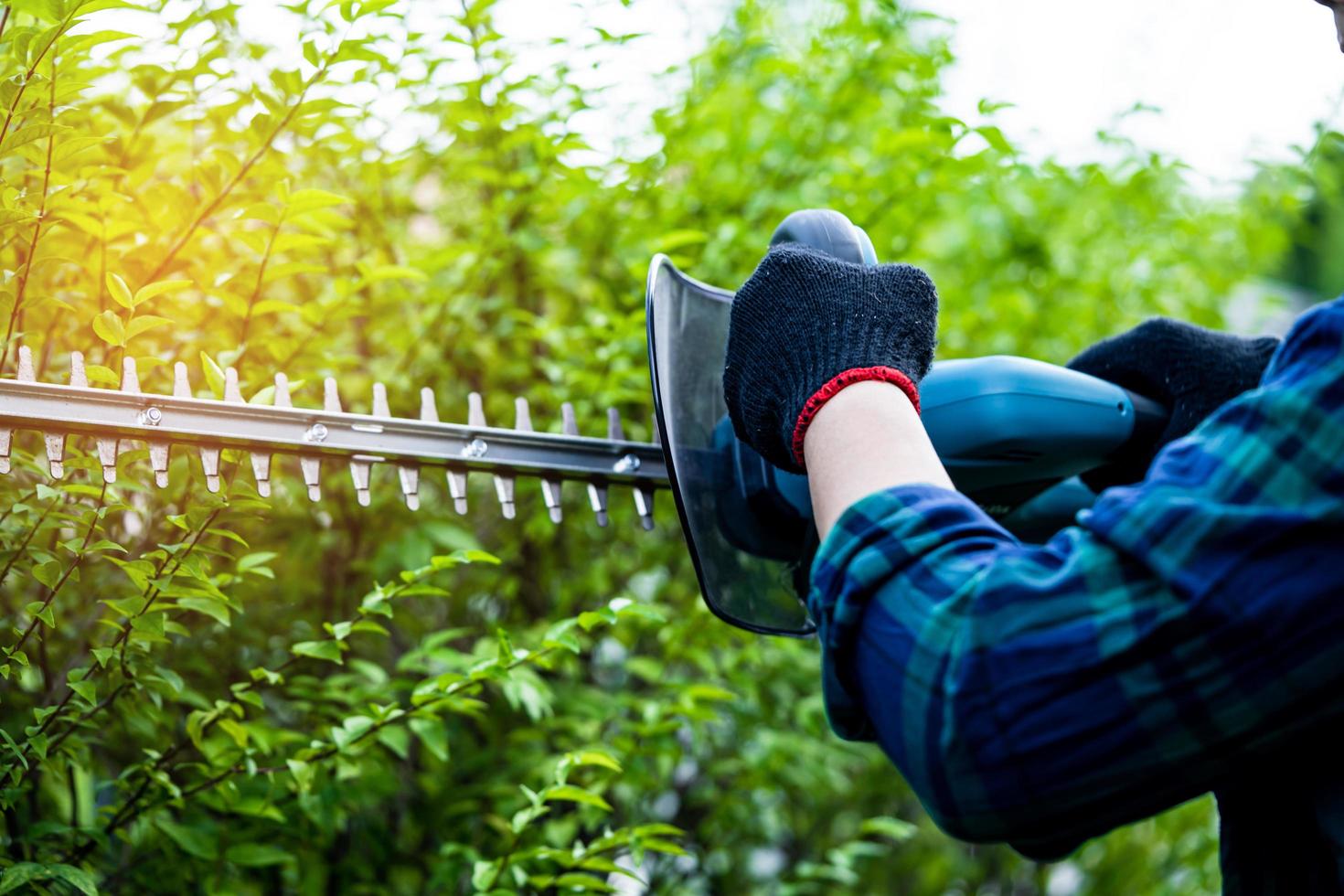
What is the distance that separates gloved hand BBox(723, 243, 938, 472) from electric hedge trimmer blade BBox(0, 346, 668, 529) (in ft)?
1.12

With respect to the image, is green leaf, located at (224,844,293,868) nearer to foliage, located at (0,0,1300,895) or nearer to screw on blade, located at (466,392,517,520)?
foliage, located at (0,0,1300,895)

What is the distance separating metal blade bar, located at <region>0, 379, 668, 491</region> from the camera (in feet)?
3.62

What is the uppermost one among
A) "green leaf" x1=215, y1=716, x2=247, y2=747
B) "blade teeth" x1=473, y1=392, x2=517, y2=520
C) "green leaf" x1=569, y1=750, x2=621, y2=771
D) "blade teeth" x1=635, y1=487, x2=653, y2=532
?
"blade teeth" x1=473, y1=392, x2=517, y2=520

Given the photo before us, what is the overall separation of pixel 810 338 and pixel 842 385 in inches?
2.9

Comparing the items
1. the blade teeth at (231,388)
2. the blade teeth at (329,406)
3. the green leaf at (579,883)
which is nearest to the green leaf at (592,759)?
the green leaf at (579,883)

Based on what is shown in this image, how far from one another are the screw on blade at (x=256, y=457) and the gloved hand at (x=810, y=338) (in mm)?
543

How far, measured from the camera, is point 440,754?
1.56 meters

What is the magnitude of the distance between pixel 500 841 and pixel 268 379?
3.10 feet

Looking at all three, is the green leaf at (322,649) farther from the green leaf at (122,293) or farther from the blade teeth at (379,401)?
the green leaf at (122,293)

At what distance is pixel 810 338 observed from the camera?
984mm

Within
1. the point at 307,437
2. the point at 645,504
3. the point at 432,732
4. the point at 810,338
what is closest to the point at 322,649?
the point at 432,732

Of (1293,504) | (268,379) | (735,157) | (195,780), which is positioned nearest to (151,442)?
(268,379)

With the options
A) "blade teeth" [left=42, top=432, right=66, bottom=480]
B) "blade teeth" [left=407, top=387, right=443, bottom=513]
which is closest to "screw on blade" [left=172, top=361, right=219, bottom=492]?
"blade teeth" [left=42, top=432, right=66, bottom=480]

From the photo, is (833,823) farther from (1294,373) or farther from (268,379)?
(1294,373)
